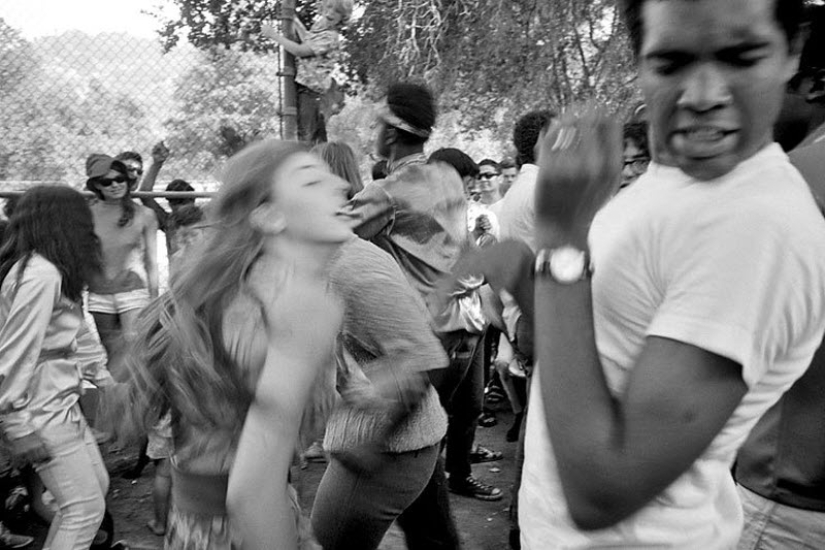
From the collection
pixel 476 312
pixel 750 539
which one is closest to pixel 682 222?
pixel 750 539

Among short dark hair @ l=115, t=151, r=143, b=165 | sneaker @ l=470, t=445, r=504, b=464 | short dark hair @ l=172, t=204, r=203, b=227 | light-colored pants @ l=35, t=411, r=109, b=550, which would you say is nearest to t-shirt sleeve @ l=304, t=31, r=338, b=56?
short dark hair @ l=172, t=204, r=203, b=227

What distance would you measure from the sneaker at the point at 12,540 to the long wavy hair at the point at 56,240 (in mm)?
1467

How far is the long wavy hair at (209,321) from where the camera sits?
65.4 inches

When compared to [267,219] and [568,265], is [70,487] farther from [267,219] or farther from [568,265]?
[568,265]

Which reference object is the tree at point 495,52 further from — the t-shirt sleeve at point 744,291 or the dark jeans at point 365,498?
the t-shirt sleeve at point 744,291

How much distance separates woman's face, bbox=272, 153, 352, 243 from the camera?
1639 mm

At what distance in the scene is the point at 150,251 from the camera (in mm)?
5410

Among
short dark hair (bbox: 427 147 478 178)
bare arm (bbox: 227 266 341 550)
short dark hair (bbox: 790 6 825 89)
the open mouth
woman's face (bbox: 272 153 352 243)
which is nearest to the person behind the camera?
the open mouth

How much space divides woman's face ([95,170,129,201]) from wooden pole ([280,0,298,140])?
128 centimetres

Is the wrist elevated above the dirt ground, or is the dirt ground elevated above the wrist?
the wrist

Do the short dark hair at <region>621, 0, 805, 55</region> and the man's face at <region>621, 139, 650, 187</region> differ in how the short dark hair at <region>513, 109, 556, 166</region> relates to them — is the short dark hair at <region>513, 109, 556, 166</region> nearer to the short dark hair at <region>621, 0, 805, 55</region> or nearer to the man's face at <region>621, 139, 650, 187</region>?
the man's face at <region>621, 139, 650, 187</region>

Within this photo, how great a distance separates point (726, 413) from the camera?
89 cm

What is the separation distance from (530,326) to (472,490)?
3.47 meters

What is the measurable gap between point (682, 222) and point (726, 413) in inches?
9.4
